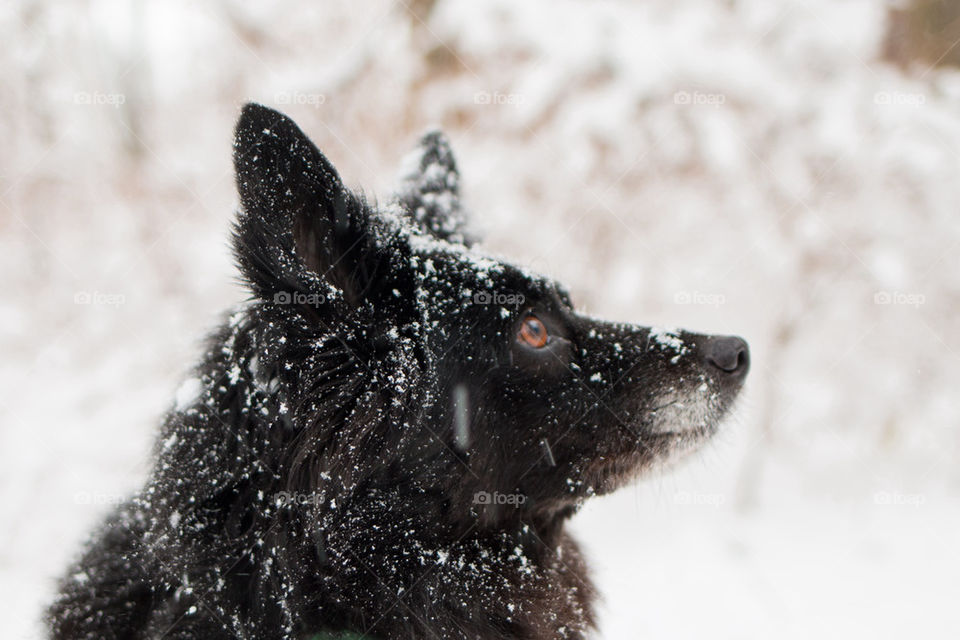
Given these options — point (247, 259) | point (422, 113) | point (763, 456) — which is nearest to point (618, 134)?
point (422, 113)

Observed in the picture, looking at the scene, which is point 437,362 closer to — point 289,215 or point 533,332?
point 533,332

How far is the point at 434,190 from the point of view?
276 cm

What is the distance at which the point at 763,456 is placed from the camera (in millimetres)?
6559

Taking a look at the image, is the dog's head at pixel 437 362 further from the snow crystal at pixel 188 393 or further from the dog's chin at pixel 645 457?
the snow crystal at pixel 188 393

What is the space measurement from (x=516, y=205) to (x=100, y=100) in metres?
5.72

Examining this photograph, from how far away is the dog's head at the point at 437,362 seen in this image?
5.27 ft

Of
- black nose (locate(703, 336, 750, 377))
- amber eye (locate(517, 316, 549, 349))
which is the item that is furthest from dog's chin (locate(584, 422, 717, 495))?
amber eye (locate(517, 316, 549, 349))

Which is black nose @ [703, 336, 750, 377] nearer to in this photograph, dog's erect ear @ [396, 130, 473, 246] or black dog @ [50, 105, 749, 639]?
black dog @ [50, 105, 749, 639]

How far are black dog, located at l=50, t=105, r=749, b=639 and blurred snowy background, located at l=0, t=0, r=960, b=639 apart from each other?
8.56 feet

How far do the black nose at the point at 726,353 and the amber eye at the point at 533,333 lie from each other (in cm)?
63

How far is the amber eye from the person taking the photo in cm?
212

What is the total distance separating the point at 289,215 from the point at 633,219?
5667 millimetres

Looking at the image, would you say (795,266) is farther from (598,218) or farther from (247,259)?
(247,259)

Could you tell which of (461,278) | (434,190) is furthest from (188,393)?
(434,190)
